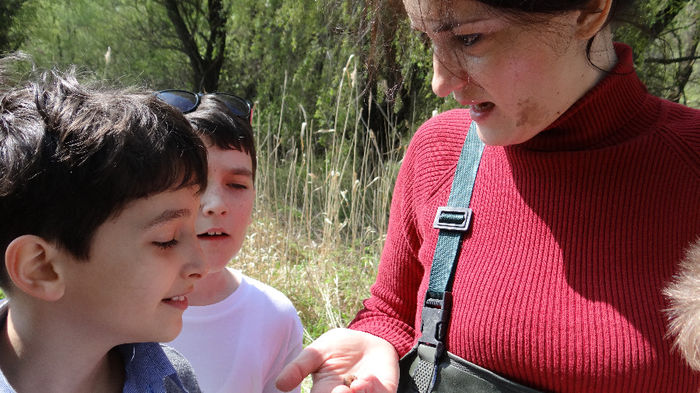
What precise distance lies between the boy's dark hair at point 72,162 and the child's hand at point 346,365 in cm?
51

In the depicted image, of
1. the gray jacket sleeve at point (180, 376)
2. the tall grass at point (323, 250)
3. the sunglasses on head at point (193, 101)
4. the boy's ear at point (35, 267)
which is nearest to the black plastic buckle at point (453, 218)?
the gray jacket sleeve at point (180, 376)

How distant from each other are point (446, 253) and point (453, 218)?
83 millimetres

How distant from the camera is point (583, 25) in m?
1.34

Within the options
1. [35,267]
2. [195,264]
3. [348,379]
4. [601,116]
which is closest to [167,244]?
[195,264]

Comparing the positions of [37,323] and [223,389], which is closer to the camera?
[37,323]

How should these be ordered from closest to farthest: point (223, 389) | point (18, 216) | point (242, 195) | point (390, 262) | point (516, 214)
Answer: point (18, 216) < point (516, 214) < point (390, 262) < point (223, 389) < point (242, 195)

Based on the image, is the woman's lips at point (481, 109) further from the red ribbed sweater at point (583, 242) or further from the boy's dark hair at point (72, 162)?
the boy's dark hair at point (72, 162)

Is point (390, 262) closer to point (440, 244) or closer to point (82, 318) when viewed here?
point (440, 244)

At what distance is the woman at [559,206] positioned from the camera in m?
1.26

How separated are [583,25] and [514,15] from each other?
0.58 feet

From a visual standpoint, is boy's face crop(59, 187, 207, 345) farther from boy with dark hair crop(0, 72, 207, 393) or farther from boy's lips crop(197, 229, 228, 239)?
boy's lips crop(197, 229, 228, 239)

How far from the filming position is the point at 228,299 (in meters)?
1.97

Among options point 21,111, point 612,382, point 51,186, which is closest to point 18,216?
point 51,186

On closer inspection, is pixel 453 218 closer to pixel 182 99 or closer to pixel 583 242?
pixel 583 242
